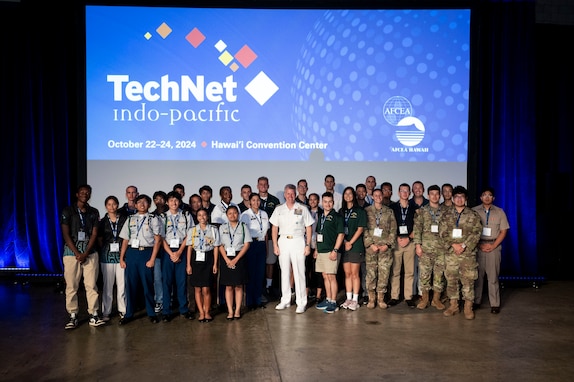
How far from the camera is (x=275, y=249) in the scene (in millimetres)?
6520

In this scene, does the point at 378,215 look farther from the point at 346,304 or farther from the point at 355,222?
the point at 346,304

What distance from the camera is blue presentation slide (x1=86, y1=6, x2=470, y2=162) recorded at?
779 centimetres

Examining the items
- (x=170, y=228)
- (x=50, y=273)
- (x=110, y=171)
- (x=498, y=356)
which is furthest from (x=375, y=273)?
(x=50, y=273)

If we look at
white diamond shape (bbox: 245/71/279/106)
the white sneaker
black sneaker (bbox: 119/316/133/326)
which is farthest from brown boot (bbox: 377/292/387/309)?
white diamond shape (bbox: 245/71/279/106)

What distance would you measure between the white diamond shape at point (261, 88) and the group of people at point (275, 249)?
132 centimetres

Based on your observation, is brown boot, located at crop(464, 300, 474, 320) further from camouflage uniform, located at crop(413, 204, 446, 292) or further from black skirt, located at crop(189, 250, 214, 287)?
black skirt, located at crop(189, 250, 214, 287)

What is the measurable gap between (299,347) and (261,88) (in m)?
4.03

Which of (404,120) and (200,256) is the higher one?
(404,120)

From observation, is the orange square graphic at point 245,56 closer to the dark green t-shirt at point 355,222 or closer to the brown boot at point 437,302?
the dark green t-shirt at point 355,222

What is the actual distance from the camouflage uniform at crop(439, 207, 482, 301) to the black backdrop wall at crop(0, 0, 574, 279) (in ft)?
5.88

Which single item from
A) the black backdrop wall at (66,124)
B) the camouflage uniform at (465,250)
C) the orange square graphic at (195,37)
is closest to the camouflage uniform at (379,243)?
the camouflage uniform at (465,250)

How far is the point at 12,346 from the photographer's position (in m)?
5.07

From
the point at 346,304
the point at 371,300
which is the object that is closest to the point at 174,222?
the point at 346,304

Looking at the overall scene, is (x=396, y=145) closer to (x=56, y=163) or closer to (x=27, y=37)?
(x=56, y=163)
